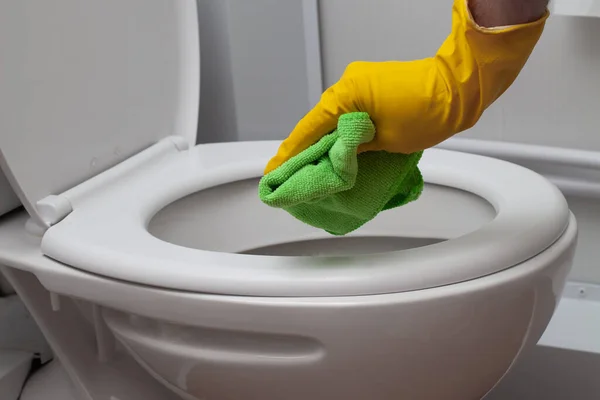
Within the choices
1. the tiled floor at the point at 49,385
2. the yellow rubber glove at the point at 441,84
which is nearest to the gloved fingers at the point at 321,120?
the yellow rubber glove at the point at 441,84

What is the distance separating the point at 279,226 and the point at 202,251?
0.88ft

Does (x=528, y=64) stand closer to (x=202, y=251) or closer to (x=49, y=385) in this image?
(x=202, y=251)

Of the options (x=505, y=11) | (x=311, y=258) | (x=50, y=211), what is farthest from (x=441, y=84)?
(x=50, y=211)

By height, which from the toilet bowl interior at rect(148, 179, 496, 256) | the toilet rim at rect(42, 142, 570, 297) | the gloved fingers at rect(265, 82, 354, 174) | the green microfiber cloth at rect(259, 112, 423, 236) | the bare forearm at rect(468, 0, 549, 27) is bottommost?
the toilet bowl interior at rect(148, 179, 496, 256)

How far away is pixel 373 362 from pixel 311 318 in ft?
0.19

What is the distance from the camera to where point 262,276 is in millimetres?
540

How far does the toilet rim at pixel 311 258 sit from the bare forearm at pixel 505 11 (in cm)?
16

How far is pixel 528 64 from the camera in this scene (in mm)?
989

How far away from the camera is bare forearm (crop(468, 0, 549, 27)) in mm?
460

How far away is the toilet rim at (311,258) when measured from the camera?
0.53 meters

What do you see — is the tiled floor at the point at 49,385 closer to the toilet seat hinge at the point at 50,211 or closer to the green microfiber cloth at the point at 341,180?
the toilet seat hinge at the point at 50,211

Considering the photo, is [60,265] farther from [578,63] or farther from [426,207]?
[578,63]

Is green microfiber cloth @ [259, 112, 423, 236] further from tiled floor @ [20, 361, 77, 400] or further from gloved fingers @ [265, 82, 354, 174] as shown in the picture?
tiled floor @ [20, 361, 77, 400]

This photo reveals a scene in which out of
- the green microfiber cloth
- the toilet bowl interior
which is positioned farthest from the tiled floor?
the green microfiber cloth
